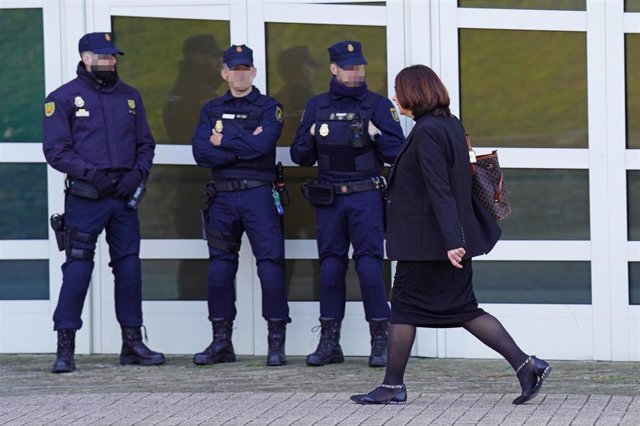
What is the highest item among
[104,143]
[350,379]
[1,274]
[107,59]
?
[107,59]

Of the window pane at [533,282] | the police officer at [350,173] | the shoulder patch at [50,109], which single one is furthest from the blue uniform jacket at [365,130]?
the shoulder patch at [50,109]

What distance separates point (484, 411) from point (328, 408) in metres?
0.82

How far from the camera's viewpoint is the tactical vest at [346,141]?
8734 mm

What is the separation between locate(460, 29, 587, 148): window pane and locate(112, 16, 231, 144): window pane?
170cm

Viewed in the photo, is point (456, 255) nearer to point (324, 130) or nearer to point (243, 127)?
point (324, 130)

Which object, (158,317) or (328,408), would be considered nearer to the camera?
(328,408)

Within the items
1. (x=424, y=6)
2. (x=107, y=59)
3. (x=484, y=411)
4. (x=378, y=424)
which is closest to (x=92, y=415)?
(x=378, y=424)

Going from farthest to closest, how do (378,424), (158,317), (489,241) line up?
1. (158,317)
2. (489,241)
3. (378,424)

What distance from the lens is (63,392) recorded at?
8.09 meters

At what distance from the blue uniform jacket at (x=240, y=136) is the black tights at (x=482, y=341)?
1994 millimetres

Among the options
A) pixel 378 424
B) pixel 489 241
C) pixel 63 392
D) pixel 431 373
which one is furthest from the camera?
pixel 431 373

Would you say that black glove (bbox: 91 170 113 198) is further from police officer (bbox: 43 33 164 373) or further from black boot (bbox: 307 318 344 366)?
black boot (bbox: 307 318 344 366)

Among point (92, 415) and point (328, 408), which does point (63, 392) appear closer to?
point (92, 415)

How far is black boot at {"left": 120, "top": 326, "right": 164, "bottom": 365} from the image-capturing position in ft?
29.6
